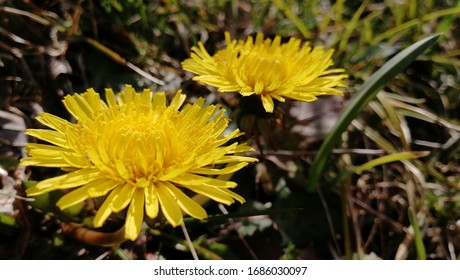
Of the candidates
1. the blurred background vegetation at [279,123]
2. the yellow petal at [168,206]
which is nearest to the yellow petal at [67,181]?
the yellow petal at [168,206]

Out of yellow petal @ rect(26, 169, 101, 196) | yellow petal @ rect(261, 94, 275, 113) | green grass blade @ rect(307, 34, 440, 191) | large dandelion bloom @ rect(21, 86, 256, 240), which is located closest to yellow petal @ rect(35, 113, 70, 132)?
large dandelion bloom @ rect(21, 86, 256, 240)

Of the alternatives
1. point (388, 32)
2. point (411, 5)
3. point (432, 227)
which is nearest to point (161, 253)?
point (432, 227)

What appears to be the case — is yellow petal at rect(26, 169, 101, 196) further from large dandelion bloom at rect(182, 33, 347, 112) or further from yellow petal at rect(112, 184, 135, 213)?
large dandelion bloom at rect(182, 33, 347, 112)

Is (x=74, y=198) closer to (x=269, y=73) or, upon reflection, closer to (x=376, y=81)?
(x=269, y=73)

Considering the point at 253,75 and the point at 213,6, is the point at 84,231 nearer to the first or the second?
the point at 253,75

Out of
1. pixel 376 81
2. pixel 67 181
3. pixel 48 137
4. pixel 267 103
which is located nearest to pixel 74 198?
pixel 67 181

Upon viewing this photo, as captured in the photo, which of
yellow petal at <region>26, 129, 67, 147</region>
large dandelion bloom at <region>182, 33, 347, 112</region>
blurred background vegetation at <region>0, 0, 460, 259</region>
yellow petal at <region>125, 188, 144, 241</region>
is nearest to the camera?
yellow petal at <region>125, 188, 144, 241</region>

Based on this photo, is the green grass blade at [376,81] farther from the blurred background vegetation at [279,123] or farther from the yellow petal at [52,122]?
the yellow petal at [52,122]

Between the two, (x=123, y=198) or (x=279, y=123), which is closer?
(x=123, y=198)

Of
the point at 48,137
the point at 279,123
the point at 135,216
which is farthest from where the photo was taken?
the point at 279,123
